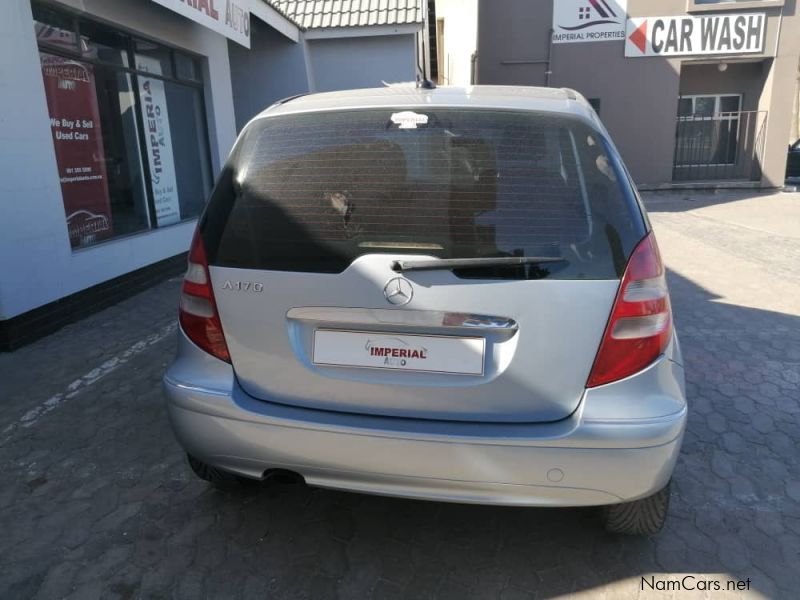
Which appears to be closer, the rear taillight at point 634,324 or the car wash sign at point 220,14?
the rear taillight at point 634,324

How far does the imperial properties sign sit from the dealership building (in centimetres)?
668

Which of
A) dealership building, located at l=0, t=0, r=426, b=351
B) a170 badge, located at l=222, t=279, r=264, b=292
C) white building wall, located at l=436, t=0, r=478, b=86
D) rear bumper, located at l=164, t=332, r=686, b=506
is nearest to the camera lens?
rear bumper, located at l=164, t=332, r=686, b=506

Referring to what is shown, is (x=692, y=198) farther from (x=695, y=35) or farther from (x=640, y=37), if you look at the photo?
(x=640, y=37)

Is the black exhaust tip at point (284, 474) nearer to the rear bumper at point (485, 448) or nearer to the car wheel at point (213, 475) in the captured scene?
A: the rear bumper at point (485, 448)

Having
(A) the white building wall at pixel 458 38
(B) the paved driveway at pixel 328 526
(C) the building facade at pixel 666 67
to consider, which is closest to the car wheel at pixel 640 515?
(B) the paved driveway at pixel 328 526

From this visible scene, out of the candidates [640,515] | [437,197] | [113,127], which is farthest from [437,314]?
[113,127]

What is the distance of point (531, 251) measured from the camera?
199 cm

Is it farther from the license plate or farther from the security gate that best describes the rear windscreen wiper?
the security gate

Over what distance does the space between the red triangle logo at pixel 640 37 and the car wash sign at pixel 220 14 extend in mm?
10952

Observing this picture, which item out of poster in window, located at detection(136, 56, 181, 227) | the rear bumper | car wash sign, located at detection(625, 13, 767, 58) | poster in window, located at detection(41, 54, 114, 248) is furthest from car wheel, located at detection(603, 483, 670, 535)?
car wash sign, located at detection(625, 13, 767, 58)

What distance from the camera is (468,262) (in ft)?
6.52

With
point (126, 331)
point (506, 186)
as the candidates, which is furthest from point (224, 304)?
point (126, 331)

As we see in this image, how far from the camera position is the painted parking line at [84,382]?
140 inches

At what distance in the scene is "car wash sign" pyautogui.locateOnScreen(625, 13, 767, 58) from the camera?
581 inches
